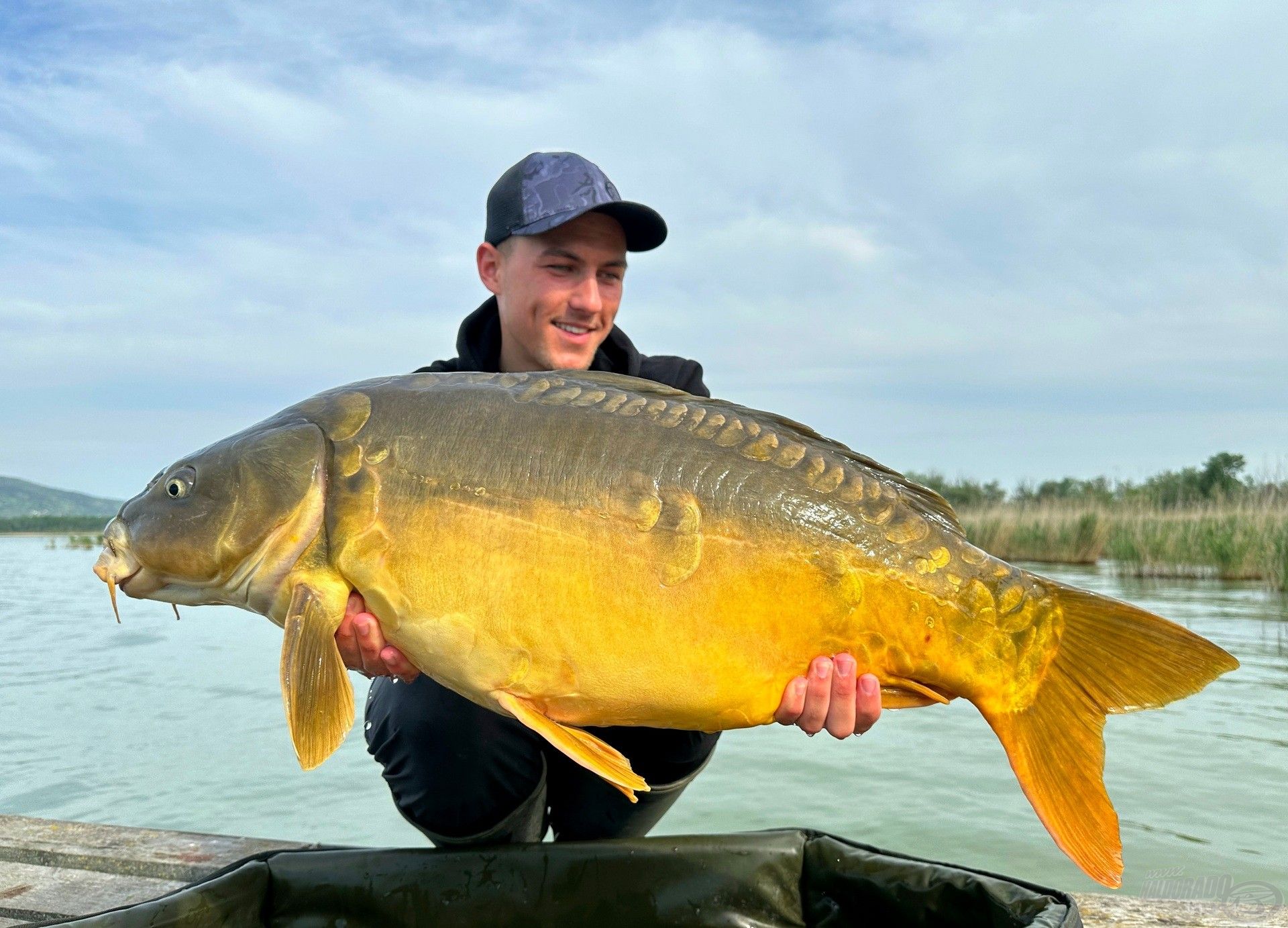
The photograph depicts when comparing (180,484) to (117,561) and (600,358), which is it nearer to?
(117,561)

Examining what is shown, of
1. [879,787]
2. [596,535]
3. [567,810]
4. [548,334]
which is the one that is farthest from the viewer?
[879,787]

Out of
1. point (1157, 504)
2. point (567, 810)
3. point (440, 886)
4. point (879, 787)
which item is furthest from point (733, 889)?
point (1157, 504)

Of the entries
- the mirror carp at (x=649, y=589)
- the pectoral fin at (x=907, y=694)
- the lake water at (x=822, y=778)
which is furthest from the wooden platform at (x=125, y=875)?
the lake water at (x=822, y=778)

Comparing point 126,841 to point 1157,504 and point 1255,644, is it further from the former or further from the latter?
point 1157,504

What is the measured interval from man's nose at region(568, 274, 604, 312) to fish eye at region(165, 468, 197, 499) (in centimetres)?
116

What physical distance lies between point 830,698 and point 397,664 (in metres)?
0.79

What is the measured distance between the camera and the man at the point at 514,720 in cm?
235

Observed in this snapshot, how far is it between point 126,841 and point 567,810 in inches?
40.7

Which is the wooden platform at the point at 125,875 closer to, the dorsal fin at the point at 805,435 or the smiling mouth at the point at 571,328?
the dorsal fin at the point at 805,435

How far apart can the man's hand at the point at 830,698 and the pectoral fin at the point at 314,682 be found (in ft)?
2.48

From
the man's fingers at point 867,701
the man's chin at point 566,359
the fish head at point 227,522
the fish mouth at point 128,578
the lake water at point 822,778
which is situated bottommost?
the lake water at point 822,778

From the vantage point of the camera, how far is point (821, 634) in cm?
175

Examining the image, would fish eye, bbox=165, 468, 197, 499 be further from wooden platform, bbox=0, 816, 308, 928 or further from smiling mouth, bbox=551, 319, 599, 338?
smiling mouth, bbox=551, 319, 599, 338

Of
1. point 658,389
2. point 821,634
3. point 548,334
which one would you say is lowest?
point 821,634
